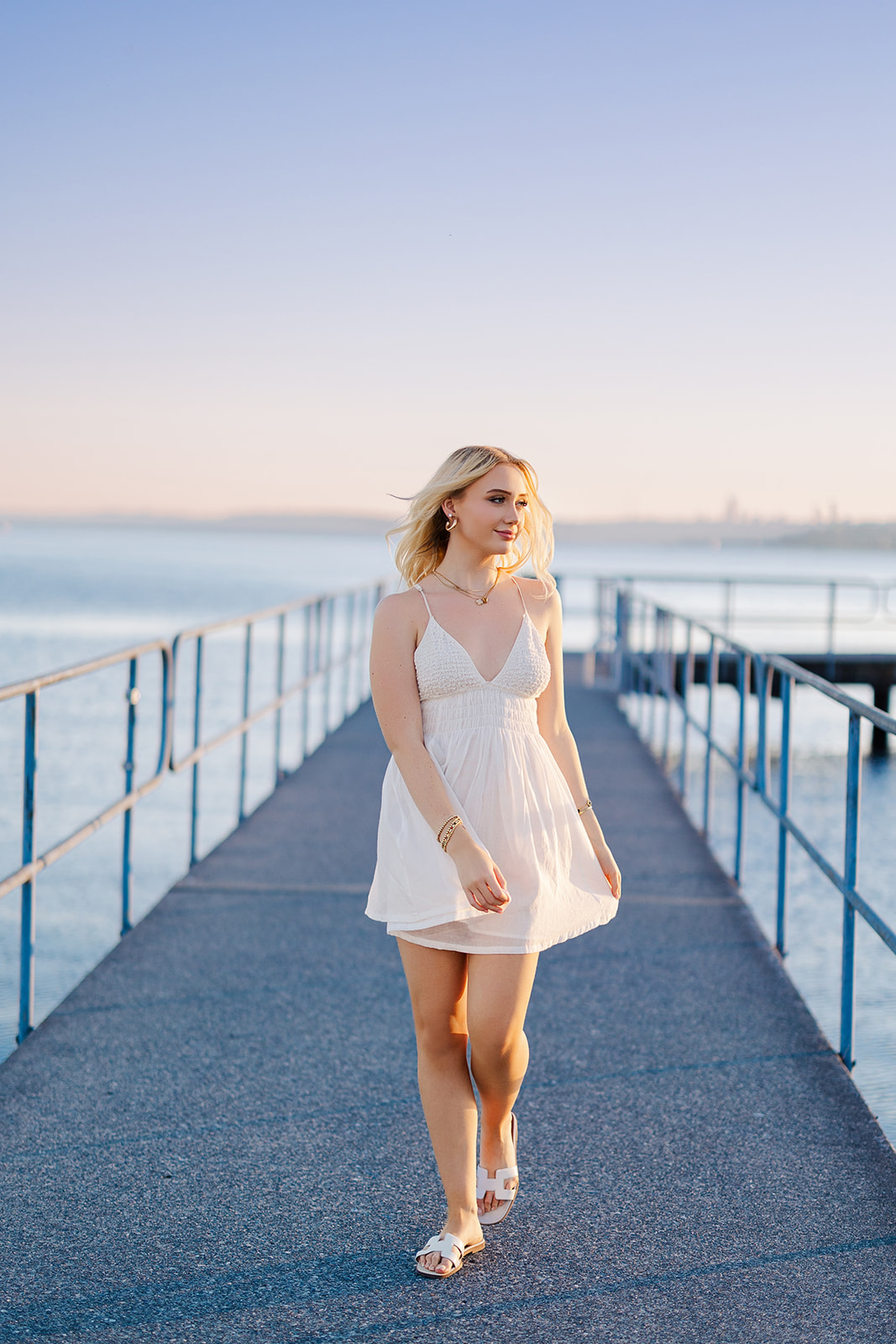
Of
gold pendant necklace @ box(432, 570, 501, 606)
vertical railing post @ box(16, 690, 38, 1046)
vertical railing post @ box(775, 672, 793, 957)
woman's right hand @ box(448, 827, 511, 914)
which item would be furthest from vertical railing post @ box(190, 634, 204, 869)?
woman's right hand @ box(448, 827, 511, 914)

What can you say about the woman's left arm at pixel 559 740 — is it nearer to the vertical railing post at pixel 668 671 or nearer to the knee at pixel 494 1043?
the knee at pixel 494 1043

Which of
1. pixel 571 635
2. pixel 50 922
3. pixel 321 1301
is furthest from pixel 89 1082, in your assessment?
pixel 571 635

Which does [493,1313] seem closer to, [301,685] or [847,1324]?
[847,1324]

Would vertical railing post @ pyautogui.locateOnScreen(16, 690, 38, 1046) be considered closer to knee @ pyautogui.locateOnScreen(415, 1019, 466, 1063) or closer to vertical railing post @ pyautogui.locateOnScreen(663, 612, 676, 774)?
knee @ pyautogui.locateOnScreen(415, 1019, 466, 1063)

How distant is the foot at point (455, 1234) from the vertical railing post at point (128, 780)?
86.4 inches

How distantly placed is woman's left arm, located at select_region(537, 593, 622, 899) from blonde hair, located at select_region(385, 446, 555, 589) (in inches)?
4.0

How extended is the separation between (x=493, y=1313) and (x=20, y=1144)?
119 cm

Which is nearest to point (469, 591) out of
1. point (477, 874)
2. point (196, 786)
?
point (477, 874)

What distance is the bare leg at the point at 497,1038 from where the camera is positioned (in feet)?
7.50

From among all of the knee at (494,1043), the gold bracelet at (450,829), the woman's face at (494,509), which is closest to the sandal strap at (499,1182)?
the knee at (494,1043)

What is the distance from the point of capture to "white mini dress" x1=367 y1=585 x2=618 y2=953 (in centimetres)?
227

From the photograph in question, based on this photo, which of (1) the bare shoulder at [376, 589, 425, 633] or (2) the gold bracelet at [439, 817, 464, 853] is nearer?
(2) the gold bracelet at [439, 817, 464, 853]

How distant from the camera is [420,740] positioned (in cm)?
231

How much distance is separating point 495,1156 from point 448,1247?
0.21m
